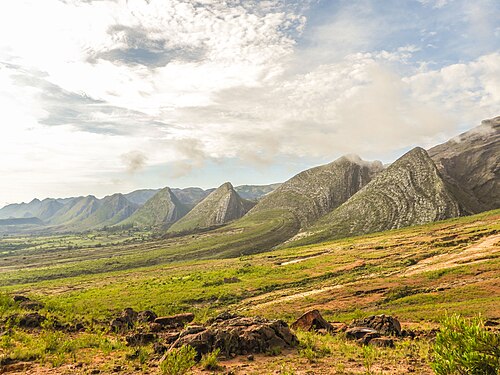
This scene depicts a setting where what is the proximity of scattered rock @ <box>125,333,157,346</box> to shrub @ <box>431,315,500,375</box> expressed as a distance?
18102mm

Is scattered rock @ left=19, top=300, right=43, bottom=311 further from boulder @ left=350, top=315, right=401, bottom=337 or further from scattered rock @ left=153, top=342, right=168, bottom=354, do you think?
boulder @ left=350, top=315, right=401, bottom=337

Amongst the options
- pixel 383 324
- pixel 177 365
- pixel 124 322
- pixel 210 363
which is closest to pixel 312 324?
pixel 383 324

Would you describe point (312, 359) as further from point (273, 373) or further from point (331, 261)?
point (331, 261)

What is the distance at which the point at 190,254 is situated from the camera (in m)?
157

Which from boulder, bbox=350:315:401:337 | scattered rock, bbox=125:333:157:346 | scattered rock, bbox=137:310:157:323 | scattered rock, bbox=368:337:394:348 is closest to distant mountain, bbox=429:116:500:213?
boulder, bbox=350:315:401:337

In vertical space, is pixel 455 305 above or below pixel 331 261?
above

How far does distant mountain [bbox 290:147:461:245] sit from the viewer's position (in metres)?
148

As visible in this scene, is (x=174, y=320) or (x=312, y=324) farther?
(x=174, y=320)

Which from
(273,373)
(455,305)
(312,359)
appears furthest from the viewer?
(455,305)

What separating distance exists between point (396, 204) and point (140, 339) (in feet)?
555

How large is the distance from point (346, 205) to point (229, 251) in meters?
85.2

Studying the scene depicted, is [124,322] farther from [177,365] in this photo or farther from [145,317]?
[177,365]

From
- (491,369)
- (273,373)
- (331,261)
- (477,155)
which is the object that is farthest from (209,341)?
(477,155)

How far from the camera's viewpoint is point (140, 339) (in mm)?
20297
